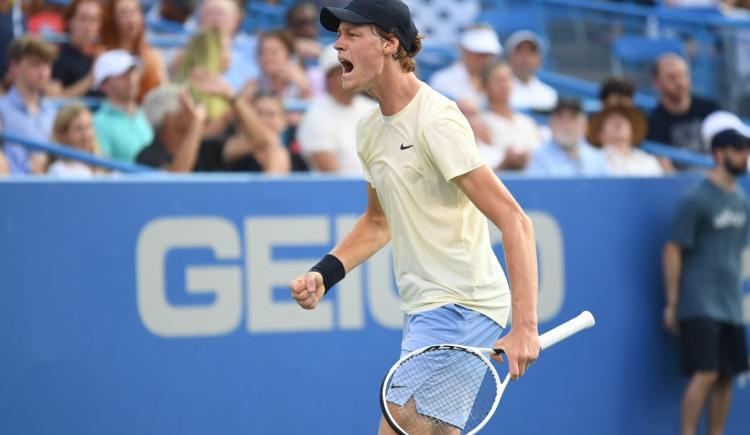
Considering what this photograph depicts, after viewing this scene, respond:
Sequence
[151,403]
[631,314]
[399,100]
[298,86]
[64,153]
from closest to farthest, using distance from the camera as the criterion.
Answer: [399,100]
[151,403]
[64,153]
[631,314]
[298,86]

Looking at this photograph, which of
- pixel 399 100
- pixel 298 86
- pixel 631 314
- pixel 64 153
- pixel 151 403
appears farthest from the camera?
pixel 298 86

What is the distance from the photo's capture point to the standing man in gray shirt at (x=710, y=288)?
28.7 feet

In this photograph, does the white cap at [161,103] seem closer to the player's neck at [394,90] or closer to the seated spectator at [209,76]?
the seated spectator at [209,76]

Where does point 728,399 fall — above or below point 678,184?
below

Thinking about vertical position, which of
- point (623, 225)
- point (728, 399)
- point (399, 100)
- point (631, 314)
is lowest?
point (728, 399)

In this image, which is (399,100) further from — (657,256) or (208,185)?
(657,256)

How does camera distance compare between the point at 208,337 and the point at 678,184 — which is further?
the point at 678,184

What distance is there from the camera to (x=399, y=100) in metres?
4.67

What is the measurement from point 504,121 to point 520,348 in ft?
18.8

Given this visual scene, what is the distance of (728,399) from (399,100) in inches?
204

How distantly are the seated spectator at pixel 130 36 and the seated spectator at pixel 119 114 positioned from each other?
54 centimetres

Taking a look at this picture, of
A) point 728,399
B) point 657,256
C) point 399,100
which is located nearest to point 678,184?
point 657,256

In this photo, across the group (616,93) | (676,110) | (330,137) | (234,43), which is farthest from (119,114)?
(676,110)

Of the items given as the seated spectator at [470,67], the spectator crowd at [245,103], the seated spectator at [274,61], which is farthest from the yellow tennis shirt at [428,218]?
the seated spectator at [470,67]
